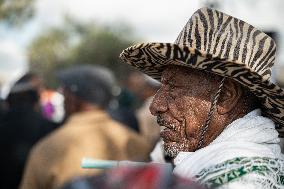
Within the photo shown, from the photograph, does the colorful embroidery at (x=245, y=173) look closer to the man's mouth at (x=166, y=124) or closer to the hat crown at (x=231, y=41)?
the man's mouth at (x=166, y=124)

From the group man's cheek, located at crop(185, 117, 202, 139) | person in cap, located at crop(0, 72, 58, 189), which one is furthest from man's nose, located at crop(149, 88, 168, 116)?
person in cap, located at crop(0, 72, 58, 189)

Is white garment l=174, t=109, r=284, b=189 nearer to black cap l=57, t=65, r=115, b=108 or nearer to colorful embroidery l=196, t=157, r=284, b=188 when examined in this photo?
colorful embroidery l=196, t=157, r=284, b=188

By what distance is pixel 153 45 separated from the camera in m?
2.75

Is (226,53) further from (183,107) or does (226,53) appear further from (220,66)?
(183,107)

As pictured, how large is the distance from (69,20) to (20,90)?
53481mm

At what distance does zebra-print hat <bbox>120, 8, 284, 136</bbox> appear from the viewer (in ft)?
8.75

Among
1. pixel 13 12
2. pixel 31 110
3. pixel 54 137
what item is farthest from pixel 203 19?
pixel 13 12

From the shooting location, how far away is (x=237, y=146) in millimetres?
2686

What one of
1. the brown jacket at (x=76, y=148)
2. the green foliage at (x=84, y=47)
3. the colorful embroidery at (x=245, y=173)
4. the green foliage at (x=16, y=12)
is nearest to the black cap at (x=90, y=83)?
the brown jacket at (x=76, y=148)

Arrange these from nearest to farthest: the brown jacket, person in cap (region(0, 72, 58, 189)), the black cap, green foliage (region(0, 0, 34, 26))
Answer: the brown jacket
the black cap
person in cap (region(0, 72, 58, 189))
green foliage (region(0, 0, 34, 26))

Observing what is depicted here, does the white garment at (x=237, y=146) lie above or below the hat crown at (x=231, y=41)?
below

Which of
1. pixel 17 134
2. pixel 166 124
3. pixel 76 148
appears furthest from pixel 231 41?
pixel 17 134

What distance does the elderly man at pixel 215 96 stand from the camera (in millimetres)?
2711

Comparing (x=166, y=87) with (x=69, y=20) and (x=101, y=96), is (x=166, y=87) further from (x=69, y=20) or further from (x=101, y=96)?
(x=69, y=20)
